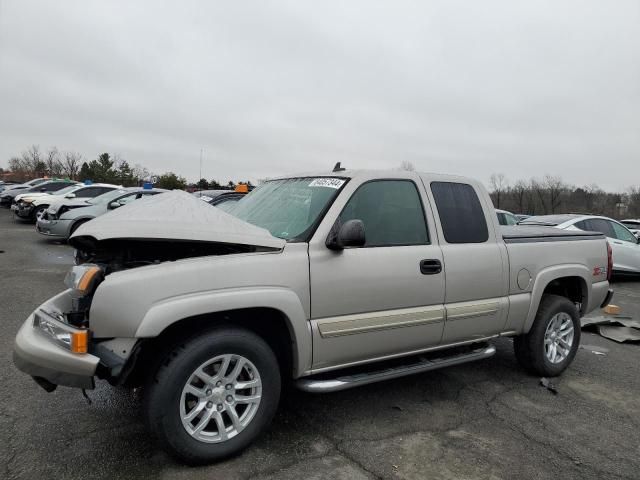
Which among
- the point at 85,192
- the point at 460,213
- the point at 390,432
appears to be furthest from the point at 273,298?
the point at 85,192

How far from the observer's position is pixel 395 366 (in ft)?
12.5

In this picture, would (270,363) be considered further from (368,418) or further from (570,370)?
(570,370)

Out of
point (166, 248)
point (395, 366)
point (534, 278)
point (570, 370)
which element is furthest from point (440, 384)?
point (166, 248)

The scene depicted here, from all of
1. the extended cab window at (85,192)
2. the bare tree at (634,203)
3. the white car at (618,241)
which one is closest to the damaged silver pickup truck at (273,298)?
the white car at (618,241)

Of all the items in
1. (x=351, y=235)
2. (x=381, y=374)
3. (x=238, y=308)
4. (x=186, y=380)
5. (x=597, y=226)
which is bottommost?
(x=381, y=374)

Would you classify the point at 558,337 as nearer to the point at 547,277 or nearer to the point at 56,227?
the point at 547,277

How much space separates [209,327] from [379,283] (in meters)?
1.23

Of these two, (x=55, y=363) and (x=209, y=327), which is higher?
(x=209, y=327)

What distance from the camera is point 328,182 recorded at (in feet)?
12.2

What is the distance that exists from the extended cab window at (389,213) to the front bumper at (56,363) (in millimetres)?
1868

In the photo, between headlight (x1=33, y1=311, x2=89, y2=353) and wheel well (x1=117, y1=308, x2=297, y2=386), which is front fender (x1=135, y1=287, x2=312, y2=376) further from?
headlight (x1=33, y1=311, x2=89, y2=353)

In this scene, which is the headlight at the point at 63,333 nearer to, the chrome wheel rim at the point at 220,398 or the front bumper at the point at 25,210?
the chrome wheel rim at the point at 220,398

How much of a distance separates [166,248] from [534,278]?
3.30 meters

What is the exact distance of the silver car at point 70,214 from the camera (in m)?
12.4
